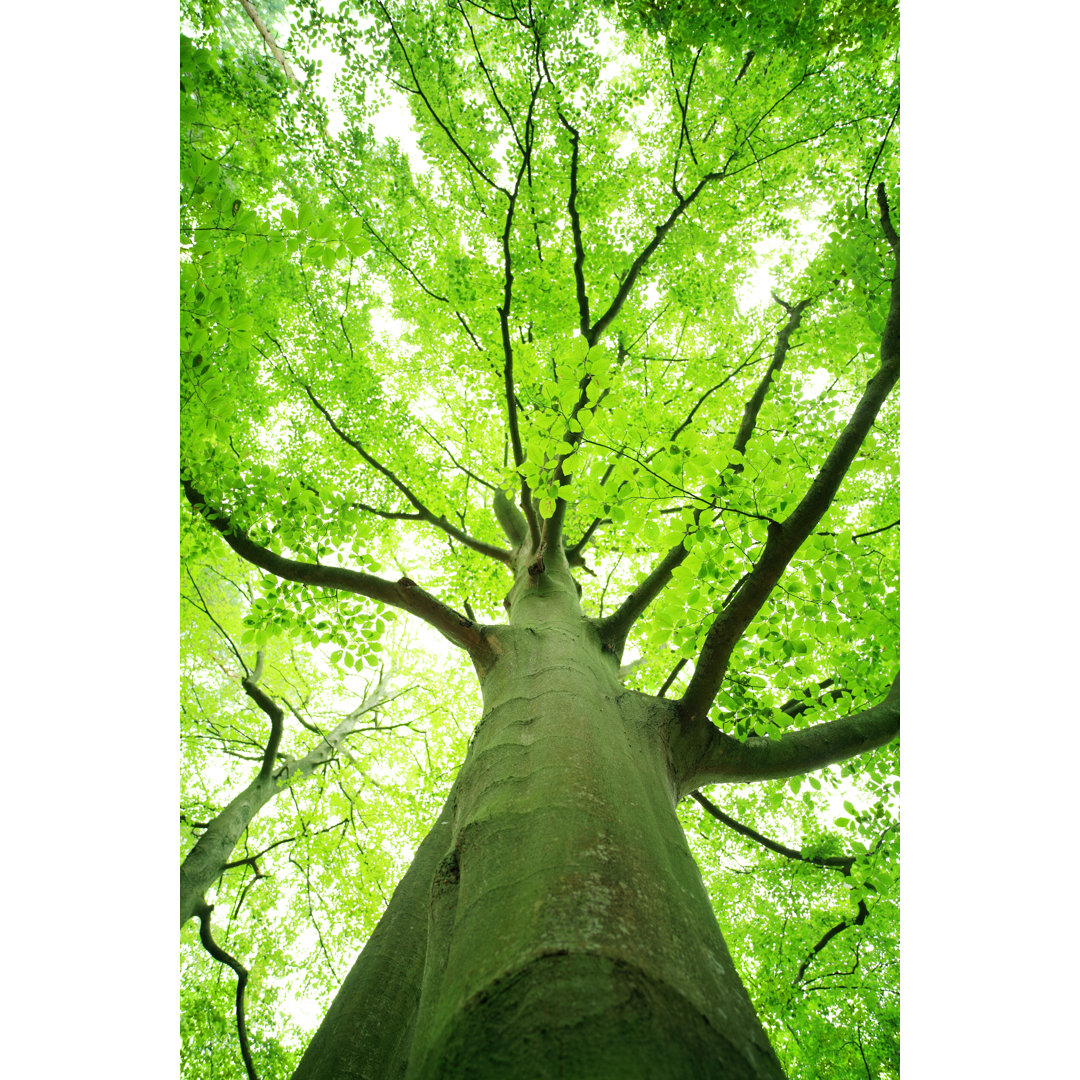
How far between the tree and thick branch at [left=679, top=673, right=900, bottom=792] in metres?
0.02

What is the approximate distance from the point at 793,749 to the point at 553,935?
1942 mm

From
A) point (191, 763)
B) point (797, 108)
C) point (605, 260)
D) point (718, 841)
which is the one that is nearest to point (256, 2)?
point (605, 260)

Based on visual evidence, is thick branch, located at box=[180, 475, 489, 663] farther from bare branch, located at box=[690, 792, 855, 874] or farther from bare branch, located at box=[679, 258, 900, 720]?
bare branch, located at box=[690, 792, 855, 874]

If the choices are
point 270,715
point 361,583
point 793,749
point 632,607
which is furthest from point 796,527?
point 270,715

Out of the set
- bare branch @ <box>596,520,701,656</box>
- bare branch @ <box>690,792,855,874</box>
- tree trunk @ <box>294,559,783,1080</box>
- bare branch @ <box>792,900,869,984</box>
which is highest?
bare branch @ <box>596,520,701,656</box>

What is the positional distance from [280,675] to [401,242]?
7563 millimetres

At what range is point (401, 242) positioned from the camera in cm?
566

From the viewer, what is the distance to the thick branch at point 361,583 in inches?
107

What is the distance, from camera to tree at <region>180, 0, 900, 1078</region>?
1232 mm

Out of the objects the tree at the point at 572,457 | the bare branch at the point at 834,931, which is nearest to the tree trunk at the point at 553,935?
the tree at the point at 572,457

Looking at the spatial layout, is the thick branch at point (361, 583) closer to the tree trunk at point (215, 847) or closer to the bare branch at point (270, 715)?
the bare branch at point (270, 715)

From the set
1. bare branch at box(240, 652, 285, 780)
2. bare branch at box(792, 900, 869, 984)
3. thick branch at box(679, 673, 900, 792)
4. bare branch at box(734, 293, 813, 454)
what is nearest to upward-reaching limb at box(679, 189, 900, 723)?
thick branch at box(679, 673, 900, 792)

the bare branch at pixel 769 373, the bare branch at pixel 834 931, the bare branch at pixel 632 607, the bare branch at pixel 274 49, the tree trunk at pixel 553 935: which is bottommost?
the tree trunk at pixel 553 935

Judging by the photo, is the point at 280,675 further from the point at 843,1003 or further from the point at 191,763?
the point at 843,1003
